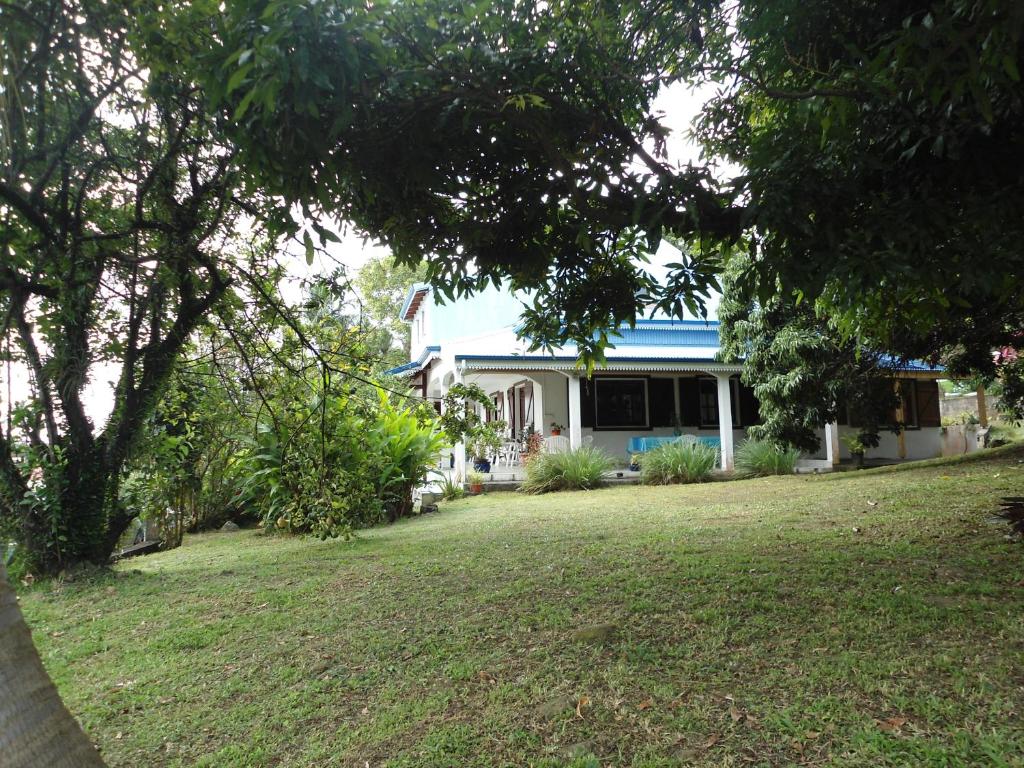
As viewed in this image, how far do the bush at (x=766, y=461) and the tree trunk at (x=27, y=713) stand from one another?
14.3m

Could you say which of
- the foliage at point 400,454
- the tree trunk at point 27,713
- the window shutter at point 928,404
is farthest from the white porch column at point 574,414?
the tree trunk at point 27,713

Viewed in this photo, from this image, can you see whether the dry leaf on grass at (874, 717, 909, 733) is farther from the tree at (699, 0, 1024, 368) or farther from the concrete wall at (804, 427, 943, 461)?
the concrete wall at (804, 427, 943, 461)

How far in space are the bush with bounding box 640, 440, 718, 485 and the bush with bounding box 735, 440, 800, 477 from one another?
72cm

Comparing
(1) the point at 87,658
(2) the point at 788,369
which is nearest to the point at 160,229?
(1) the point at 87,658

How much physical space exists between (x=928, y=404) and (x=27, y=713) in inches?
865

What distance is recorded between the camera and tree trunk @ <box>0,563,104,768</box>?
81.9 inches

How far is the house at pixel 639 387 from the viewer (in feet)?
53.6

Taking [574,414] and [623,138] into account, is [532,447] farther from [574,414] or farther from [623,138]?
[623,138]

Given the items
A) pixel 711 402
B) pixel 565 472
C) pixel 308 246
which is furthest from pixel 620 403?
pixel 308 246

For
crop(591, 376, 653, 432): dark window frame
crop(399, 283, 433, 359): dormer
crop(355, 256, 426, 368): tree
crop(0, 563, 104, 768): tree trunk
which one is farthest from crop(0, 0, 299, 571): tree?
crop(355, 256, 426, 368): tree

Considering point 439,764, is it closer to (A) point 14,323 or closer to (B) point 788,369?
(A) point 14,323

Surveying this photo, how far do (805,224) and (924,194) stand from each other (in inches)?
28.5

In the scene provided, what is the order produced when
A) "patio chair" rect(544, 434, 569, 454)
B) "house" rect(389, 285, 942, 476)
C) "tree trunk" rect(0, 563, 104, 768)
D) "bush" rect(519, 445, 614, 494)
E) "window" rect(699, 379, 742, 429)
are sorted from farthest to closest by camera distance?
"window" rect(699, 379, 742, 429) < "patio chair" rect(544, 434, 569, 454) < "house" rect(389, 285, 942, 476) < "bush" rect(519, 445, 614, 494) < "tree trunk" rect(0, 563, 104, 768)

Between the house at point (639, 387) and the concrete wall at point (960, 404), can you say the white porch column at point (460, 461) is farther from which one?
the concrete wall at point (960, 404)
